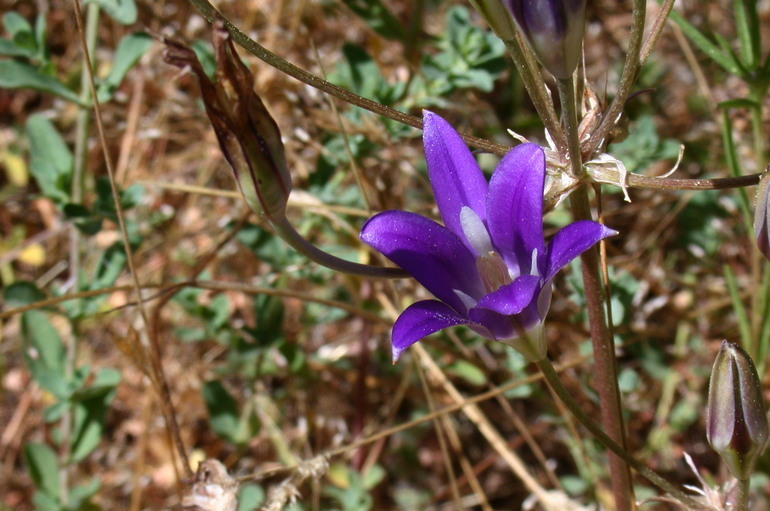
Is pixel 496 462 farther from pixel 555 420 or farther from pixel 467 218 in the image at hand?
pixel 467 218

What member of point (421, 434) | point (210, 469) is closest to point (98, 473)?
point (421, 434)

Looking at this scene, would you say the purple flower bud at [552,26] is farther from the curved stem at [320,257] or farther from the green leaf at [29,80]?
the green leaf at [29,80]

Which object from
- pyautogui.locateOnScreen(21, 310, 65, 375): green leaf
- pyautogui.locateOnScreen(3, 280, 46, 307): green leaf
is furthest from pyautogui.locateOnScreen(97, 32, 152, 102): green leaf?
pyautogui.locateOnScreen(21, 310, 65, 375): green leaf

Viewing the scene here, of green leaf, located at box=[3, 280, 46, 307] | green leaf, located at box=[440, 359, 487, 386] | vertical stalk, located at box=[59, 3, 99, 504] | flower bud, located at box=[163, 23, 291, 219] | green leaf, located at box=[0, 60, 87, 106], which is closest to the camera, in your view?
flower bud, located at box=[163, 23, 291, 219]

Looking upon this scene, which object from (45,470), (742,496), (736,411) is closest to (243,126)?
(736,411)

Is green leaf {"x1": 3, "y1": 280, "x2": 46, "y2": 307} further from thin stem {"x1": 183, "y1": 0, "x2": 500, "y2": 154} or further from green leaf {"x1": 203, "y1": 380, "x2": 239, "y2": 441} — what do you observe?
thin stem {"x1": 183, "y1": 0, "x2": 500, "y2": 154}

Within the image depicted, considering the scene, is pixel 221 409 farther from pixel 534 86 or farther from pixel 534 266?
pixel 534 86
